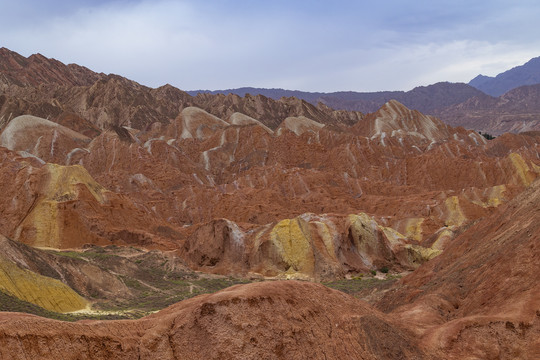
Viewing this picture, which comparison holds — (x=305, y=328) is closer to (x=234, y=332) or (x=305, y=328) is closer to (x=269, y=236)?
(x=234, y=332)

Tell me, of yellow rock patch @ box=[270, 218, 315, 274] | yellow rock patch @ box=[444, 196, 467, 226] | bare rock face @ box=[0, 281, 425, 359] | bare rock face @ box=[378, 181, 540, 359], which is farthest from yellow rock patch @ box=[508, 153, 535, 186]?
bare rock face @ box=[0, 281, 425, 359]

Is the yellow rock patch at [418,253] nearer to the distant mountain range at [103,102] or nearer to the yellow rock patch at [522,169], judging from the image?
the yellow rock patch at [522,169]

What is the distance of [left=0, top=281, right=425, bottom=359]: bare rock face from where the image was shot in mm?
11602

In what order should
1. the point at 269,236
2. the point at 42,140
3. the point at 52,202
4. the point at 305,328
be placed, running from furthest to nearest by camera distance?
the point at 42,140 → the point at 52,202 → the point at 269,236 → the point at 305,328

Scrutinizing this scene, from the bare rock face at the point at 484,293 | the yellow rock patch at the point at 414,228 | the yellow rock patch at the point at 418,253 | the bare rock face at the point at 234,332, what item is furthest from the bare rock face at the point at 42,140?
the bare rock face at the point at 234,332

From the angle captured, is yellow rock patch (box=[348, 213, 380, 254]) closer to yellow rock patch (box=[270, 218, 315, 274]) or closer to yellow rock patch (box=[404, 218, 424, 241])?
yellow rock patch (box=[270, 218, 315, 274])

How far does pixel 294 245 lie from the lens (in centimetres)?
4347

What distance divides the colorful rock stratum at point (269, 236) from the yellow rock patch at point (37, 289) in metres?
0.12

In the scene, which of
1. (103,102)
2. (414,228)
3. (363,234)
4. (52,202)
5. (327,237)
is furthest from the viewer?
(103,102)

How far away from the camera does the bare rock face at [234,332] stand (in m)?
11.6

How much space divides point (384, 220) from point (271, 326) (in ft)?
164

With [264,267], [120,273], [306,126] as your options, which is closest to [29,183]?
[120,273]

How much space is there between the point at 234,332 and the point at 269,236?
3115 cm

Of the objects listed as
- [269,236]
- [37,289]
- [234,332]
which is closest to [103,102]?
[269,236]
